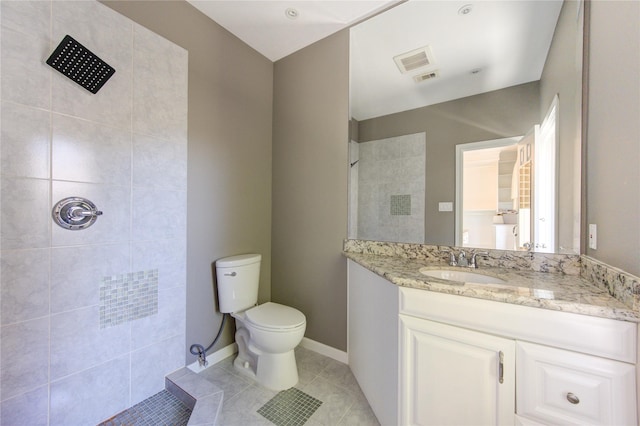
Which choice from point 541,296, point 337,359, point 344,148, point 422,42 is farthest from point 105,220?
point 422,42

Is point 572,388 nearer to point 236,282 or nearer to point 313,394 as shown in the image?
point 313,394

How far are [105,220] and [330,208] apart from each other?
1.39 metres

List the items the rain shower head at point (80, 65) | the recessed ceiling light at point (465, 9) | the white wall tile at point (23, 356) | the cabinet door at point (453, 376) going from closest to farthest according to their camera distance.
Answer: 1. the cabinet door at point (453, 376)
2. the white wall tile at point (23, 356)
3. the rain shower head at point (80, 65)
4. the recessed ceiling light at point (465, 9)

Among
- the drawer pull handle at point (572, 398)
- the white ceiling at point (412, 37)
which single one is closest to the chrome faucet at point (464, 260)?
the drawer pull handle at point (572, 398)

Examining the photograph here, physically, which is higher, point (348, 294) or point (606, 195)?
point (606, 195)

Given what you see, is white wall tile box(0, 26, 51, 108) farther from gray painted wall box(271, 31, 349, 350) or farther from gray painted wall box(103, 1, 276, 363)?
gray painted wall box(271, 31, 349, 350)

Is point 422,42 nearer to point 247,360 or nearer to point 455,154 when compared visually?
point 455,154

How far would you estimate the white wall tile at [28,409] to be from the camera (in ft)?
3.31

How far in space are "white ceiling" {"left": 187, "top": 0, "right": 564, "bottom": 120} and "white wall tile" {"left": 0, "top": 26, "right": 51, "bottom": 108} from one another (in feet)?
3.26

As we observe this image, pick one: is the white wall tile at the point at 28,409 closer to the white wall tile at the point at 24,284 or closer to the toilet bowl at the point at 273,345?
the white wall tile at the point at 24,284

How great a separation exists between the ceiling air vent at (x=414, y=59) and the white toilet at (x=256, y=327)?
1.85 metres

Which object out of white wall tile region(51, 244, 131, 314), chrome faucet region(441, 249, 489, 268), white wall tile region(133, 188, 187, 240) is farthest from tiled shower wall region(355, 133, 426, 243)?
white wall tile region(51, 244, 131, 314)

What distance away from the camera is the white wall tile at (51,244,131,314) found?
1.14 meters

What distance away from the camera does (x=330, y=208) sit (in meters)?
1.94
